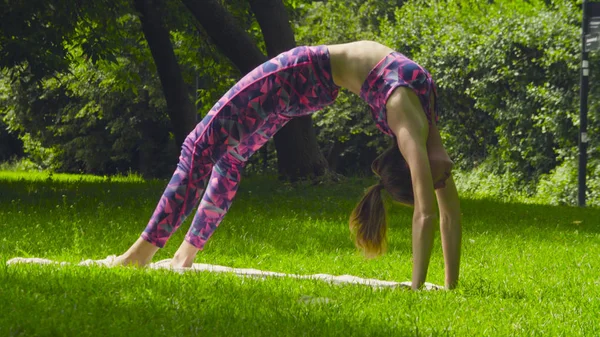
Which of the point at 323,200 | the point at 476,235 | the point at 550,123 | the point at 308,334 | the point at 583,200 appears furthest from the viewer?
the point at 550,123

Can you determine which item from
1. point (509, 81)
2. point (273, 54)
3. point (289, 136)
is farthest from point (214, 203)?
point (509, 81)

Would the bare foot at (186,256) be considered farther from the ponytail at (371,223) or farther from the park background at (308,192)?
the ponytail at (371,223)

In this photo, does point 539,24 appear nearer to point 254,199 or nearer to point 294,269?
point 254,199

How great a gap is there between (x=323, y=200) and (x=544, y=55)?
7721mm

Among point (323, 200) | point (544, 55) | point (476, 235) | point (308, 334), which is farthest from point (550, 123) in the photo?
point (308, 334)

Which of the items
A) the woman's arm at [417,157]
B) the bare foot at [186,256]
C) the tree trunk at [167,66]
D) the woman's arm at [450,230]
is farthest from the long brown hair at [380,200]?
the tree trunk at [167,66]

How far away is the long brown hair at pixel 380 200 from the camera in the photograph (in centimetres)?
543

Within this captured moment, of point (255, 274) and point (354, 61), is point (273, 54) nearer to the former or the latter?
point (255, 274)

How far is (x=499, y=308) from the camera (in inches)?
189

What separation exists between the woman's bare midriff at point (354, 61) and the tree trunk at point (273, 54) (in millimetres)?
10278

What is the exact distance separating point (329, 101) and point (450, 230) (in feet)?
3.41

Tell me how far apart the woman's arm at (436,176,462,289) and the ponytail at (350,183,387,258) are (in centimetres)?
38

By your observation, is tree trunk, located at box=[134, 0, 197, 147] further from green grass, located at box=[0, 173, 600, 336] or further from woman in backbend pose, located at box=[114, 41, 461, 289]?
woman in backbend pose, located at box=[114, 41, 461, 289]

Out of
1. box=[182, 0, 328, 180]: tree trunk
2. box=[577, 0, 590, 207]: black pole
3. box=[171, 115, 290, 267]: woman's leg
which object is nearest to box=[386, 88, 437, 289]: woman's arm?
box=[171, 115, 290, 267]: woman's leg
